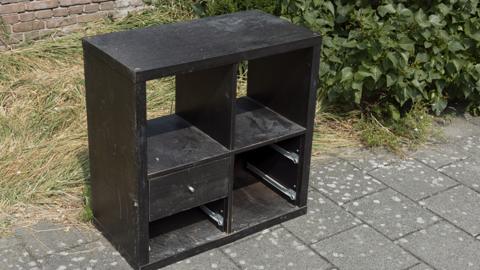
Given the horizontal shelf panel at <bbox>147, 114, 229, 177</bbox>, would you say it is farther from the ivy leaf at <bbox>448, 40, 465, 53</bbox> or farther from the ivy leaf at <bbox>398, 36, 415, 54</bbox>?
the ivy leaf at <bbox>448, 40, 465, 53</bbox>

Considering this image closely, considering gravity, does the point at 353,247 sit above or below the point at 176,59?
below

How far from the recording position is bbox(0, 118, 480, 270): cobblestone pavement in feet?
12.7

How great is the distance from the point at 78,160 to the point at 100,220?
2.40ft

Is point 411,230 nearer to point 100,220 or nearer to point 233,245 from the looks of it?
point 233,245

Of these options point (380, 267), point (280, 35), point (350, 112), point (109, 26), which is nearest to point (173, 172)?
point (280, 35)

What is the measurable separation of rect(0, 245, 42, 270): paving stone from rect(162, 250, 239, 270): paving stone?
673 mm

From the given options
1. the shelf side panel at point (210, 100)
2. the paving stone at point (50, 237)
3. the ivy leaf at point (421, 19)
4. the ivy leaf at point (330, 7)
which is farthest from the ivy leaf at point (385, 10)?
the paving stone at point (50, 237)

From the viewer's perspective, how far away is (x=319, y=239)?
4.11m

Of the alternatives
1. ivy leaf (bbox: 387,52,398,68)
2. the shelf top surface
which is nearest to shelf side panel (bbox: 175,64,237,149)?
the shelf top surface

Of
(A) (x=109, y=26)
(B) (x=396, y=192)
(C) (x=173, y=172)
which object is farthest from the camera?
(A) (x=109, y=26)

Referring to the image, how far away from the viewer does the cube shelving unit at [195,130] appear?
3498mm

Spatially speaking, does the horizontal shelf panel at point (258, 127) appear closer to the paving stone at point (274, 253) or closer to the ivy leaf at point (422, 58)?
the paving stone at point (274, 253)

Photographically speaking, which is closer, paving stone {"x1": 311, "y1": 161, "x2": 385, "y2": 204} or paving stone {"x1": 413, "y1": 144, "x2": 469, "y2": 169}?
paving stone {"x1": 311, "y1": 161, "x2": 385, "y2": 204}

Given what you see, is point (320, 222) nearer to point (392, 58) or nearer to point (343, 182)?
point (343, 182)
